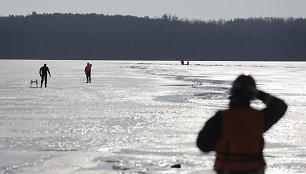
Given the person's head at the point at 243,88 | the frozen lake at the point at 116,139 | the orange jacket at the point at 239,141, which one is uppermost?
the person's head at the point at 243,88

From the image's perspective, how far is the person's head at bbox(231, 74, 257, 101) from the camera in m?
4.08

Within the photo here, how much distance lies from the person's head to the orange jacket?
10 cm

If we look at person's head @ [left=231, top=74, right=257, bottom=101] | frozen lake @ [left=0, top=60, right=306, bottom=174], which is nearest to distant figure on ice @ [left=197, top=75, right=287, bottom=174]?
person's head @ [left=231, top=74, right=257, bottom=101]

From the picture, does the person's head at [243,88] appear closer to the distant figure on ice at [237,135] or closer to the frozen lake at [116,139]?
the distant figure on ice at [237,135]

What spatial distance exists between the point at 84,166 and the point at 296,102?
17.3 m

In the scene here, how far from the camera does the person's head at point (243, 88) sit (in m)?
4.08

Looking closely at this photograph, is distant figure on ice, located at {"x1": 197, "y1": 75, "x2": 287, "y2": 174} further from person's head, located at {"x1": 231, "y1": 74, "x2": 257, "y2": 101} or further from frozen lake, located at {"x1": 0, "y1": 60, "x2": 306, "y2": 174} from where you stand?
frozen lake, located at {"x1": 0, "y1": 60, "x2": 306, "y2": 174}

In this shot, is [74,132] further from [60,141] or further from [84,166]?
[84,166]

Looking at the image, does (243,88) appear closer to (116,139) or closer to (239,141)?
(239,141)

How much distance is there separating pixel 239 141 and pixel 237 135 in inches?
1.8

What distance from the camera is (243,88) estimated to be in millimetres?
4094

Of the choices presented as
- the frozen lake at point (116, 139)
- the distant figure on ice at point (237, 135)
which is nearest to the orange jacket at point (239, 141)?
the distant figure on ice at point (237, 135)

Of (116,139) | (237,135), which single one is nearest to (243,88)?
(237,135)

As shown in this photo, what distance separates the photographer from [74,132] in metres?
14.2
